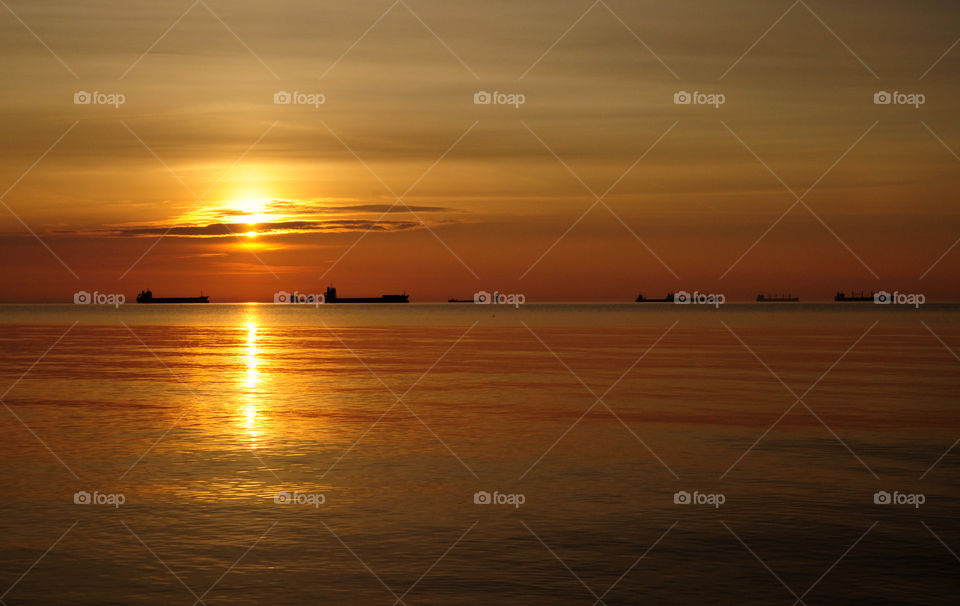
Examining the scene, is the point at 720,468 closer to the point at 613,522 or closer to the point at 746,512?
the point at 746,512

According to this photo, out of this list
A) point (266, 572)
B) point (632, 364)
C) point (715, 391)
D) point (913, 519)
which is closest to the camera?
point (266, 572)

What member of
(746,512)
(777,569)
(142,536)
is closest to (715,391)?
(746,512)

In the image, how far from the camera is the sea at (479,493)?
48.8 feet

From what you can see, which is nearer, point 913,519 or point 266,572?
point 266,572

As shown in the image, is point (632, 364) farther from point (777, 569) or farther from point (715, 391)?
point (777, 569)

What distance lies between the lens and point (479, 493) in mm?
20188

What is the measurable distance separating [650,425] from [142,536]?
52.8 ft

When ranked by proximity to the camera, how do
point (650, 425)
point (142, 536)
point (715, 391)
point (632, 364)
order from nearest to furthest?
point (142, 536) → point (650, 425) → point (715, 391) → point (632, 364)

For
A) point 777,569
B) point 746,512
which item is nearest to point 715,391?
point 746,512

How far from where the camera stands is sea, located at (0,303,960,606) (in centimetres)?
1487

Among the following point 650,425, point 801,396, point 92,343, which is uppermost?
point 92,343

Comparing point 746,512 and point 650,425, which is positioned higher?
point 650,425

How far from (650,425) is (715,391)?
1001 cm

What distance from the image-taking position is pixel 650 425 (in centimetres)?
2900
